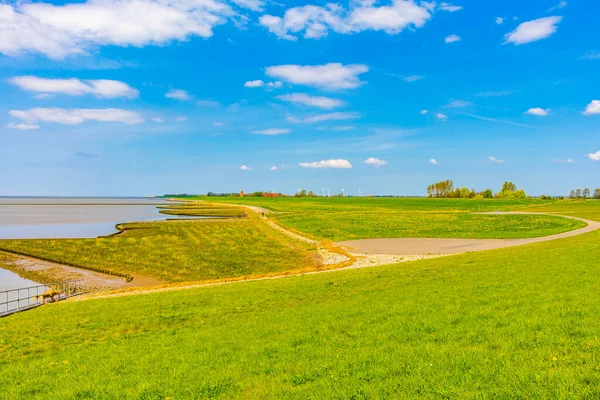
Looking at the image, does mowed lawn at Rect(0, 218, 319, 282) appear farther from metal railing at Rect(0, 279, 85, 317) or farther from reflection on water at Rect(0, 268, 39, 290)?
metal railing at Rect(0, 279, 85, 317)

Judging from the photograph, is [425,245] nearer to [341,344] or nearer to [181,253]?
[181,253]

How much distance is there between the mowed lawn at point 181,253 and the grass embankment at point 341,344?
55.9ft

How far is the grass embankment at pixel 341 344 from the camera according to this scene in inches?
289

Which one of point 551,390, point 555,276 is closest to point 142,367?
point 551,390

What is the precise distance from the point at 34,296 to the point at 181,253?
21241 mm

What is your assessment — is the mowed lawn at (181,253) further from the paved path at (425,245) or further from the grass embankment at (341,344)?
the grass embankment at (341,344)

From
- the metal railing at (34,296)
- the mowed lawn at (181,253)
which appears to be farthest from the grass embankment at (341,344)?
the mowed lawn at (181,253)

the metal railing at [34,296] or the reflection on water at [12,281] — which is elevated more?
the metal railing at [34,296]

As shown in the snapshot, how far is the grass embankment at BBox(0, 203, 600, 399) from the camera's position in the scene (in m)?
7.34

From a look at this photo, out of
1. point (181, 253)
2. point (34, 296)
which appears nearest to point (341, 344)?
point (34, 296)

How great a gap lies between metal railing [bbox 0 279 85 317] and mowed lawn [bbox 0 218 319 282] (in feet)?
21.1

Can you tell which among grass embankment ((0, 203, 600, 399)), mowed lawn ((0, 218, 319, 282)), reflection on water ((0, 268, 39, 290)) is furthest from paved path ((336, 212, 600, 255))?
reflection on water ((0, 268, 39, 290))

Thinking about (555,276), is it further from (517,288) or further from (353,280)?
(353,280)

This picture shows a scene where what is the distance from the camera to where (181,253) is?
4478cm
